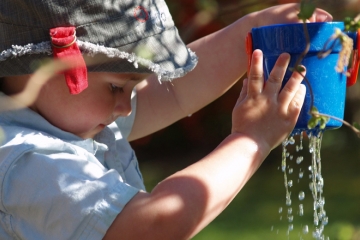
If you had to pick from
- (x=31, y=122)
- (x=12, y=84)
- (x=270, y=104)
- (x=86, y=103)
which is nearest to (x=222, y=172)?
(x=270, y=104)

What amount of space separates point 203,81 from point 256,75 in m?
0.76

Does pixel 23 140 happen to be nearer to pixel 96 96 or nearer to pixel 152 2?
pixel 96 96

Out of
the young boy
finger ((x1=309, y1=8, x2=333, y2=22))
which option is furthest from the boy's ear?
finger ((x1=309, y1=8, x2=333, y2=22))

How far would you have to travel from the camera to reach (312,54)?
6.43 ft

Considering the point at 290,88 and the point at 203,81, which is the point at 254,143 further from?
the point at 203,81

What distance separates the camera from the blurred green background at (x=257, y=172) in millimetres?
4500

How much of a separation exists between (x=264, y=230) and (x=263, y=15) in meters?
2.36

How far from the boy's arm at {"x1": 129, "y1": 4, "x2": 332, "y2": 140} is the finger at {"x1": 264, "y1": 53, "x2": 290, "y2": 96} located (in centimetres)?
51

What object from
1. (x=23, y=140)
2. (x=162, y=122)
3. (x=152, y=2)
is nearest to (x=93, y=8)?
(x=152, y=2)

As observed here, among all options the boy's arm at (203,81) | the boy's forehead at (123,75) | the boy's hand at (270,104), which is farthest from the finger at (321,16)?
the boy's forehead at (123,75)

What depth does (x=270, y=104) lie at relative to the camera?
6.48 feet

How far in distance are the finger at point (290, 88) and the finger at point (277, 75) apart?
A: 0.08 feet

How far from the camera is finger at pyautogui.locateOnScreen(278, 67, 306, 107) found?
1951mm

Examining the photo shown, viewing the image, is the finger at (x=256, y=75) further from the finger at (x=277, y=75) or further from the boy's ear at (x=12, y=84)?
the boy's ear at (x=12, y=84)
